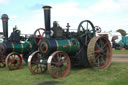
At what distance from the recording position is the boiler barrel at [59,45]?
6.56 metres

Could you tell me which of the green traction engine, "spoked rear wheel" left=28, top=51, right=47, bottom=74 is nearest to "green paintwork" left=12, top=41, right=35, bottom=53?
the green traction engine

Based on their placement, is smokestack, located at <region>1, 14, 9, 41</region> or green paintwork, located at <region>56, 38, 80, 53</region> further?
smokestack, located at <region>1, 14, 9, 41</region>

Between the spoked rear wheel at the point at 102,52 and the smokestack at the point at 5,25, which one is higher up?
the smokestack at the point at 5,25

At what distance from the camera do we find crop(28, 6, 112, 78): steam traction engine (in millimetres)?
6602

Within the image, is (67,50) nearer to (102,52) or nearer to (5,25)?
(102,52)

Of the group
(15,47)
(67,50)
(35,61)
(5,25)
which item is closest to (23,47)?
(15,47)

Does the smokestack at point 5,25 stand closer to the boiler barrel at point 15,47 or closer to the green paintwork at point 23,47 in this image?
the boiler barrel at point 15,47

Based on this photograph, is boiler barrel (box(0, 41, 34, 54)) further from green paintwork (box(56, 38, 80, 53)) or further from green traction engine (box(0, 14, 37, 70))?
green paintwork (box(56, 38, 80, 53))

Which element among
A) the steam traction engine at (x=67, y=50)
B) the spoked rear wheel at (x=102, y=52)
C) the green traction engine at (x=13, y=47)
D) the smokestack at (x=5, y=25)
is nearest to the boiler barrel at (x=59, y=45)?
the steam traction engine at (x=67, y=50)

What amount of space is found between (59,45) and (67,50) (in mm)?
511

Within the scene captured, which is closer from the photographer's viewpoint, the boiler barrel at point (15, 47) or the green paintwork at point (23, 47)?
the boiler barrel at point (15, 47)

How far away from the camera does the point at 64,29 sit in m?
7.83

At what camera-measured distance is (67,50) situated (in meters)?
7.18

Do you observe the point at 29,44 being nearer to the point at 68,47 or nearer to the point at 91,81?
the point at 68,47
